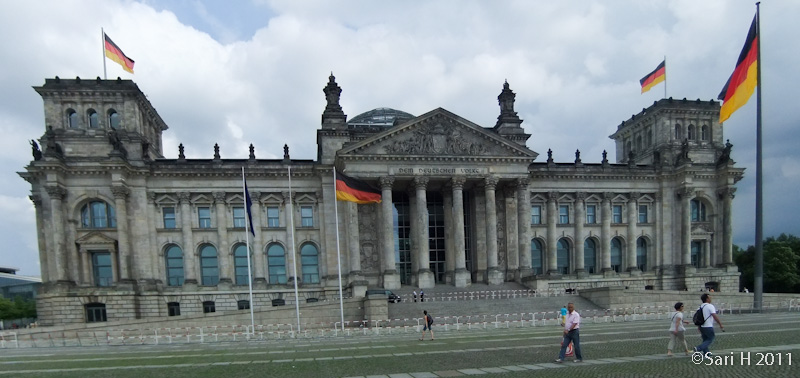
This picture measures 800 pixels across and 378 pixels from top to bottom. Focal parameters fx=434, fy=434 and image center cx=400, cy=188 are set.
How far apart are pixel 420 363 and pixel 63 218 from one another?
4209cm

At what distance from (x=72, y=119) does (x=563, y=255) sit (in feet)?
180

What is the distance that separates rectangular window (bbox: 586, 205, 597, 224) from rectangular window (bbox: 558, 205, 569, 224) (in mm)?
Result: 2553

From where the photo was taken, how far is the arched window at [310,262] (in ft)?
152

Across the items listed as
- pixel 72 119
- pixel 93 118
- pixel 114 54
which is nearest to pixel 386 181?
pixel 114 54

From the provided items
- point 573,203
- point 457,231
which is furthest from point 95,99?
point 573,203

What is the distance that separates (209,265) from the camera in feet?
148

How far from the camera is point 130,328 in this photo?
31.3m

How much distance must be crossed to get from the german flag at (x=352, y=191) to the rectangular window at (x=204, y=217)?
19166mm

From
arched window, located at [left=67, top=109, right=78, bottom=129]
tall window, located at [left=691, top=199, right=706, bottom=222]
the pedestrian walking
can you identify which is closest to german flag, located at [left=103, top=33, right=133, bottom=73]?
arched window, located at [left=67, top=109, right=78, bottom=129]

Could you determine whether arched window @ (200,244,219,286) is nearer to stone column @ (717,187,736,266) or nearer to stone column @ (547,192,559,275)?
stone column @ (547,192,559,275)

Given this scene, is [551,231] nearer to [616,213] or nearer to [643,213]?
[616,213]

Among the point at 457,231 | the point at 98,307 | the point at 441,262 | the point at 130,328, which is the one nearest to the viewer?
the point at 130,328

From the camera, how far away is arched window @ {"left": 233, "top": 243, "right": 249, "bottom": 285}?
4531cm

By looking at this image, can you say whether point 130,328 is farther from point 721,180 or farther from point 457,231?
point 721,180
